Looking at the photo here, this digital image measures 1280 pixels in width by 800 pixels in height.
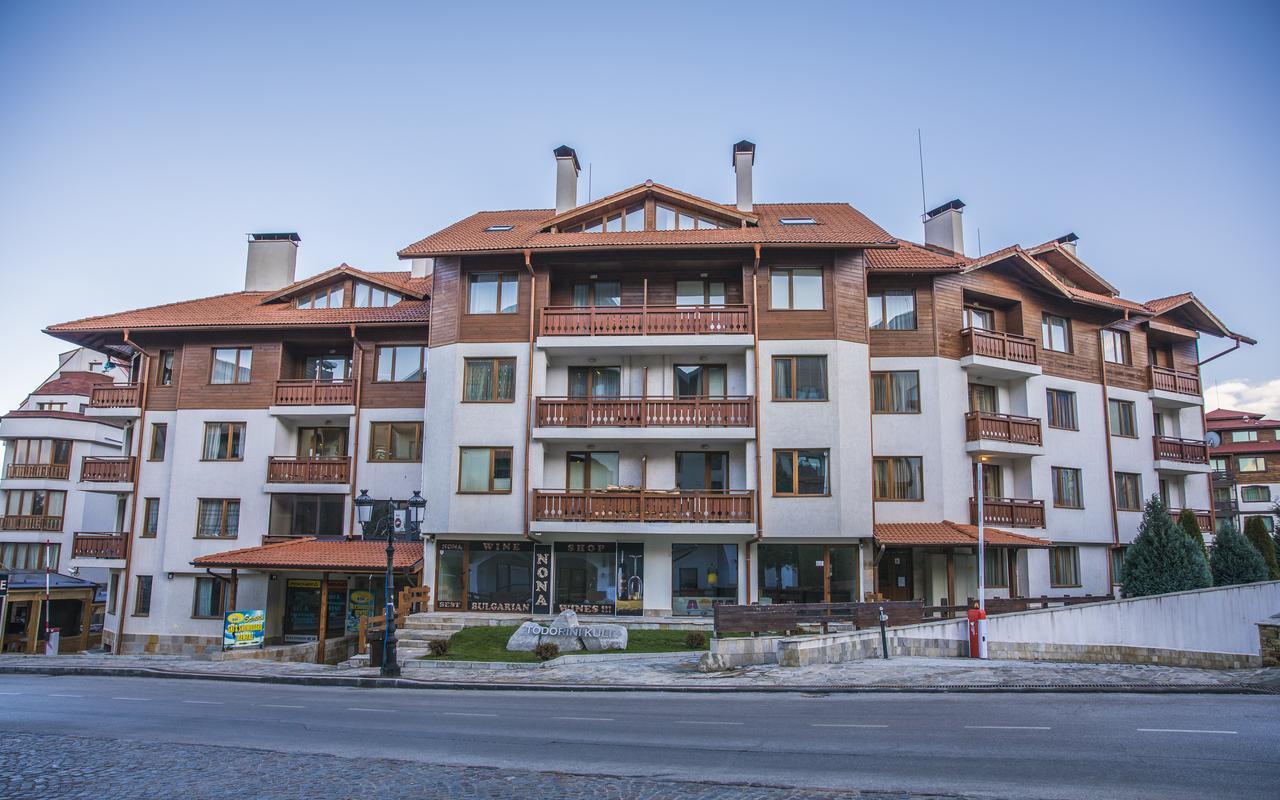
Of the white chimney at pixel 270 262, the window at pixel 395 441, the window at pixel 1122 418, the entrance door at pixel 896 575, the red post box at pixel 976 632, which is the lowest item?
the red post box at pixel 976 632

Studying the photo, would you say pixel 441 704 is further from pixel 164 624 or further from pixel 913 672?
pixel 164 624

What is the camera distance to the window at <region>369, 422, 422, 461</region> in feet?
106

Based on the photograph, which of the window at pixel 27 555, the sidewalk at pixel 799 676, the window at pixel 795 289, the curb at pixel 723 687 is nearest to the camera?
the curb at pixel 723 687

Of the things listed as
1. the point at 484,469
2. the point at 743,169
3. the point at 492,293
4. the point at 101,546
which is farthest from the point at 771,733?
the point at 101,546

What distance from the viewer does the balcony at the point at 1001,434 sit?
30.1 metres

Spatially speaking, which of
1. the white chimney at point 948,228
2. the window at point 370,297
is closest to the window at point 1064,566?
the white chimney at point 948,228

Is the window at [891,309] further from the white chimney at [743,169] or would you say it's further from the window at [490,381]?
the window at [490,381]

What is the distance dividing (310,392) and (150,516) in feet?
26.1

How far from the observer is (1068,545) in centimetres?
3275

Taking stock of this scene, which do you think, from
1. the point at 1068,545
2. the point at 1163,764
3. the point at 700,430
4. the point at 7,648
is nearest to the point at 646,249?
the point at 700,430

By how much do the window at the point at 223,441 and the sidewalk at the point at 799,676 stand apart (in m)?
10.5

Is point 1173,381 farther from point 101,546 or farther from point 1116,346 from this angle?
point 101,546

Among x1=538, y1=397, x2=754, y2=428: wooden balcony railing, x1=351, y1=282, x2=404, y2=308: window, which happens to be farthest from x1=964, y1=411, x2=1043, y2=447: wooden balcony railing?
x1=351, y1=282, x2=404, y2=308: window

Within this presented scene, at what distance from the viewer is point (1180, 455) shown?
3619cm
